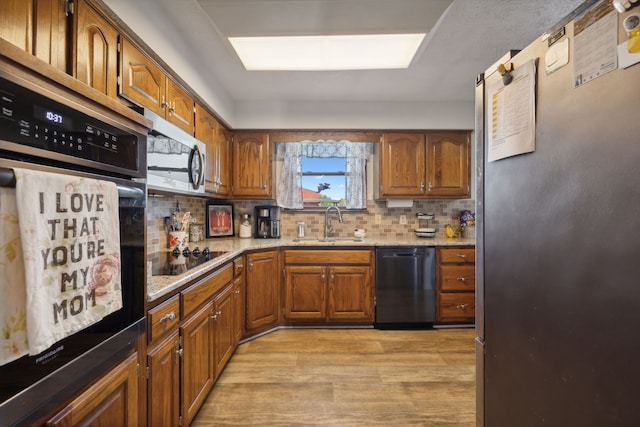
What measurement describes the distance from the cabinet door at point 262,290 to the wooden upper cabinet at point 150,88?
4.32 ft

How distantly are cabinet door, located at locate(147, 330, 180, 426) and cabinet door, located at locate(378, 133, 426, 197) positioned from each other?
256 centimetres

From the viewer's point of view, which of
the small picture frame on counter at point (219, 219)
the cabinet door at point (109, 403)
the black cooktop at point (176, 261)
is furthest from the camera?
the small picture frame on counter at point (219, 219)

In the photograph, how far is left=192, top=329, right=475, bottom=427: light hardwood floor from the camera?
1724 millimetres

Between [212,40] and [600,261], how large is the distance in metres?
2.37

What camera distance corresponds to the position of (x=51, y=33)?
1.02 m

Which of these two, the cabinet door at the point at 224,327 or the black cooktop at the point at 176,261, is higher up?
the black cooktop at the point at 176,261

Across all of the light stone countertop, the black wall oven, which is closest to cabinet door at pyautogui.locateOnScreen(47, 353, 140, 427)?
the black wall oven

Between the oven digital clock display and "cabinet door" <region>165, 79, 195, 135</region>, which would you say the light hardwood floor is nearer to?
the oven digital clock display

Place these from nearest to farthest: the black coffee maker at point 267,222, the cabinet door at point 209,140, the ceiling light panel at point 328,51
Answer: the ceiling light panel at point 328,51 → the cabinet door at point 209,140 → the black coffee maker at point 267,222

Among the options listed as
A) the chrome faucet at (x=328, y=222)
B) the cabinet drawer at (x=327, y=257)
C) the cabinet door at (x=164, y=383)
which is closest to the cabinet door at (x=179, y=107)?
the cabinet door at (x=164, y=383)

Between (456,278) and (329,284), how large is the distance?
1294 millimetres

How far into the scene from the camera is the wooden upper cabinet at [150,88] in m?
1.44

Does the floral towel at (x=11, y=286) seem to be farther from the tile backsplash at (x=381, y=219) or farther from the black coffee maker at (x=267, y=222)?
the tile backsplash at (x=381, y=219)

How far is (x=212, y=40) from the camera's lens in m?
2.07
